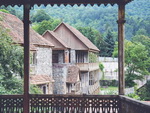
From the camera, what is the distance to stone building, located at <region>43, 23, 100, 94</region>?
87.2 feet

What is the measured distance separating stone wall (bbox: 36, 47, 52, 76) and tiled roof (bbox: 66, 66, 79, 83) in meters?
2.54

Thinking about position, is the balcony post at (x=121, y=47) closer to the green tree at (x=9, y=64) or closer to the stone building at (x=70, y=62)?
the green tree at (x=9, y=64)

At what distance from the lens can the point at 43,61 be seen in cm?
2330

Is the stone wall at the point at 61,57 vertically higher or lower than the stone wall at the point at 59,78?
higher

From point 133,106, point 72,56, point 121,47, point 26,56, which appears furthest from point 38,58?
point 133,106

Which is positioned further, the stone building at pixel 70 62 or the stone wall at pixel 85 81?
the stone wall at pixel 85 81

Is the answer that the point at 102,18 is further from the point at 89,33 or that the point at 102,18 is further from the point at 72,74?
the point at 72,74

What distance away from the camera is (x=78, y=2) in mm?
6797

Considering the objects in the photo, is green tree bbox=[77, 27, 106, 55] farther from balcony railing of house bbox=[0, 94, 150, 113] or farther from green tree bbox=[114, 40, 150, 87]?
balcony railing of house bbox=[0, 94, 150, 113]

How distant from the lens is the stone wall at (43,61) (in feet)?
73.5

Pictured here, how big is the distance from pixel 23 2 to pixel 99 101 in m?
3.10

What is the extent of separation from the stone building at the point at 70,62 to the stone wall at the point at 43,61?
6.08 feet

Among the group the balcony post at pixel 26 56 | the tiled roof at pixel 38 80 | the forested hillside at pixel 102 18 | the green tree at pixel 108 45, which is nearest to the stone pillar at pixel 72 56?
the tiled roof at pixel 38 80

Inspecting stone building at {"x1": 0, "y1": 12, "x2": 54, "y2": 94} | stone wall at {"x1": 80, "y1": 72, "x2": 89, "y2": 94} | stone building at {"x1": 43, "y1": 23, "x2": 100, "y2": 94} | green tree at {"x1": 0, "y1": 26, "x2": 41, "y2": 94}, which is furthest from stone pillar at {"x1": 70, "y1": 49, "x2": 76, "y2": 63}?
green tree at {"x1": 0, "y1": 26, "x2": 41, "y2": 94}
